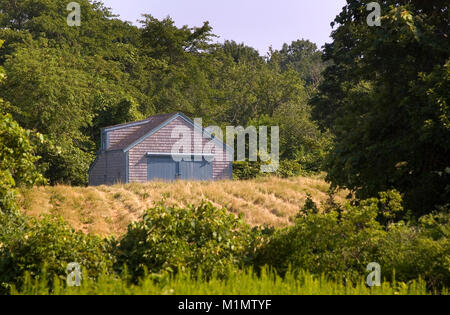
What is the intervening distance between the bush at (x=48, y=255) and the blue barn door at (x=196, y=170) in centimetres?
2968

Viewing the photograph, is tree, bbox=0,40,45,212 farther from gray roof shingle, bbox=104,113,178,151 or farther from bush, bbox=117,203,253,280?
gray roof shingle, bbox=104,113,178,151

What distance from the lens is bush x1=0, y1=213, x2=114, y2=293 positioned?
9.11 metres

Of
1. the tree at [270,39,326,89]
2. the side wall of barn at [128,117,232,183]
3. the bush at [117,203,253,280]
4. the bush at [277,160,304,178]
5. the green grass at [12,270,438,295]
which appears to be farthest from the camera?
the tree at [270,39,326,89]

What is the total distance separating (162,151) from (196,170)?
269 centimetres

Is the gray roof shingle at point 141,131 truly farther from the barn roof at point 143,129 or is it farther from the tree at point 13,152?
the tree at point 13,152

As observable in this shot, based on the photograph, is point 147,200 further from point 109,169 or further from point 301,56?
point 301,56

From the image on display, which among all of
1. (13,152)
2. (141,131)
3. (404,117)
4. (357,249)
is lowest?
(357,249)

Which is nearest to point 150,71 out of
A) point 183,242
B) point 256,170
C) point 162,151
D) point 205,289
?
point 256,170

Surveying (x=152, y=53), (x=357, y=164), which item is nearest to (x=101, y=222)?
(x=357, y=164)

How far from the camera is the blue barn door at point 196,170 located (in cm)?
3953

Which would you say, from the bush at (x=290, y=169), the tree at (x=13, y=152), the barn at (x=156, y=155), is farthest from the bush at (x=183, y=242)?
the bush at (x=290, y=169)

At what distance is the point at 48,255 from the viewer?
30.1ft

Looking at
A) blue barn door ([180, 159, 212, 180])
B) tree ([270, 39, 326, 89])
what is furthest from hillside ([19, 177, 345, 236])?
tree ([270, 39, 326, 89])

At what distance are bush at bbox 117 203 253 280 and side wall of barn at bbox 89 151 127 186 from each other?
92.6 ft
